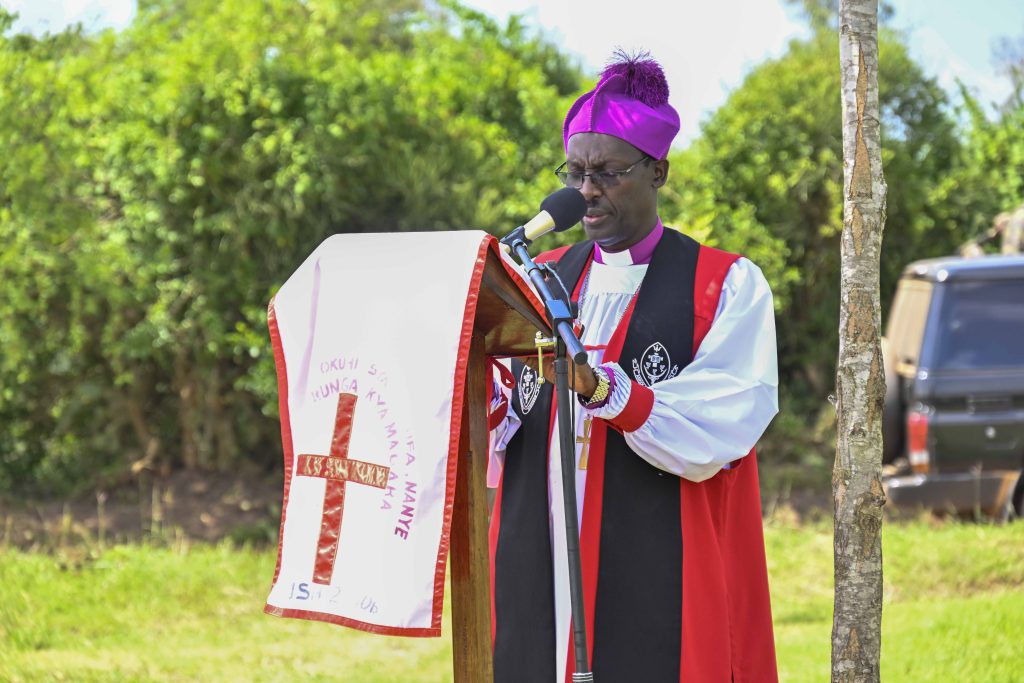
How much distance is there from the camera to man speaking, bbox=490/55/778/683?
336cm

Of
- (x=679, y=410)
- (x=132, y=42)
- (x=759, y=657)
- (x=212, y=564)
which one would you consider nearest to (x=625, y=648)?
(x=759, y=657)

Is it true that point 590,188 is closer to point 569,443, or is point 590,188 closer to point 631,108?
point 631,108

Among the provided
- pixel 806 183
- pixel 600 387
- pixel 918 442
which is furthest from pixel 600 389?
pixel 806 183

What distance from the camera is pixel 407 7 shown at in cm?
2447

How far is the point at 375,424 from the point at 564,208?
2.24ft

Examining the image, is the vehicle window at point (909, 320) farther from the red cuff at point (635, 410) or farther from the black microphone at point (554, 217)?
the black microphone at point (554, 217)

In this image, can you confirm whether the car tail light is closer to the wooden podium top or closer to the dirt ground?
the dirt ground

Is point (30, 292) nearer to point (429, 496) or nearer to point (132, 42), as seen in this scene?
point (132, 42)

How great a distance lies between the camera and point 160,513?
28.8 feet

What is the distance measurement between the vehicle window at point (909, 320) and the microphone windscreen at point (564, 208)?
19.3ft

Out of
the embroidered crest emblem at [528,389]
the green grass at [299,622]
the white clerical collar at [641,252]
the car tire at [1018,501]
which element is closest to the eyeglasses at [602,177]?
the white clerical collar at [641,252]

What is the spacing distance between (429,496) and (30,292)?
6944 mm

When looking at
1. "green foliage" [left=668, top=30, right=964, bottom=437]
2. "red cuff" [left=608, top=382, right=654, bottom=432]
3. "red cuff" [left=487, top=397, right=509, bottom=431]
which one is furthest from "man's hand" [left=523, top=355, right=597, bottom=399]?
"green foliage" [left=668, top=30, right=964, bottom=437]

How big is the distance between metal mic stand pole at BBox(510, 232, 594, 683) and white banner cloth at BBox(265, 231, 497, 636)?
19cm
